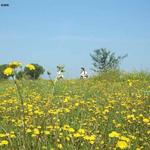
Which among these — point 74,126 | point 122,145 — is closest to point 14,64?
point 122,145

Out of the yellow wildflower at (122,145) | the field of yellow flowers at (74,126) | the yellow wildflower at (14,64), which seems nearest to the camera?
the yellow wildflower at (14,64)

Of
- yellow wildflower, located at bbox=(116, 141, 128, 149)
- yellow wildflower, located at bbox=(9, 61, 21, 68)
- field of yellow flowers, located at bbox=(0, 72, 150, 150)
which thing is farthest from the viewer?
field of yellow flowers, located at bbox=(0, 72, 150, 150)

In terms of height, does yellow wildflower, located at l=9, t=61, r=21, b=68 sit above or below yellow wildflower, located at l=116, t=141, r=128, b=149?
above

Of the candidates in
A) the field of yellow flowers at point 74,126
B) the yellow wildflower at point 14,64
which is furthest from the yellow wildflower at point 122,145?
the yellow wildflower at point 14,64

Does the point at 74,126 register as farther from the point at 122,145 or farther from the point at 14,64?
the point at 14,64

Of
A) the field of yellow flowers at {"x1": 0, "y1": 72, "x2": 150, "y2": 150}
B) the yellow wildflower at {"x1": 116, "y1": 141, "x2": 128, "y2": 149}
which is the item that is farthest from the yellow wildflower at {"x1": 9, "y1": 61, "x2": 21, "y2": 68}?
the yellow wildflower at {"x1": 116, "y1": 141, "x2": 128, "y2": 149}

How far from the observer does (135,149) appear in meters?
4.57

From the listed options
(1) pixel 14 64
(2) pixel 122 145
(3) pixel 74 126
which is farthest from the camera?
(3) pixel 74 126

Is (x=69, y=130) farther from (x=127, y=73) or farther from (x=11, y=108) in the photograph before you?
(x=127, y=73)

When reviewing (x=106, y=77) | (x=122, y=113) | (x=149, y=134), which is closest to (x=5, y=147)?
(x=149, y=134)

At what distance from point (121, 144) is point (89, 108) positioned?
11.2 ft

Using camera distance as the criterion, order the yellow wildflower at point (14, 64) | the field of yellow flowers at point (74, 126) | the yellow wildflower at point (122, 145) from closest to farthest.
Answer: the yellow wildflower at point (14, 64) < the yellow wildflower at point (122, 145) < the field of yellow flowers at point (74, 126)

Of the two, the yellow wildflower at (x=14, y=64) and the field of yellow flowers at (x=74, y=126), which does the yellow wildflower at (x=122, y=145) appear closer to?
the field of yellow flowers at (x=74, y=126)

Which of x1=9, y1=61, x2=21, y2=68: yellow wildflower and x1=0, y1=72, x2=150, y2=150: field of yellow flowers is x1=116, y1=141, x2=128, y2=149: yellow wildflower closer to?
x1=0, y1=72, x2=150, y2=150: field of yellow flowers
